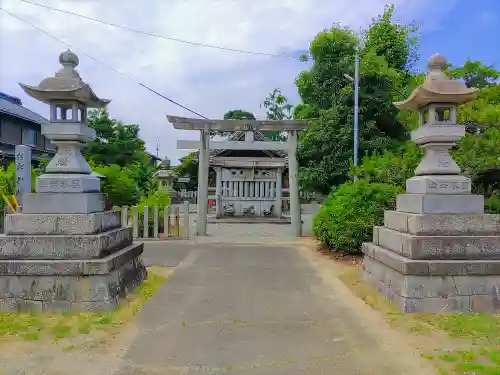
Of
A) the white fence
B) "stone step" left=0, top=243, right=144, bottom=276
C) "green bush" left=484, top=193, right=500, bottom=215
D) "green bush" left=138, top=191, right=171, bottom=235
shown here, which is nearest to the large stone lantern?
"stone step" left=0, top=243, right=144, bottom=276

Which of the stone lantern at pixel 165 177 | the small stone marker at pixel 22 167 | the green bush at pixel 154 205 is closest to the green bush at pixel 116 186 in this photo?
the green bush at pixel 154 205

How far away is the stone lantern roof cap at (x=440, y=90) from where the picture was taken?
232 inches

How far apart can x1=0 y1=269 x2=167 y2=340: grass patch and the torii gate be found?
29.8 ft

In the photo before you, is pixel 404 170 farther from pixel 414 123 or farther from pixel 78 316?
pixel 78 316

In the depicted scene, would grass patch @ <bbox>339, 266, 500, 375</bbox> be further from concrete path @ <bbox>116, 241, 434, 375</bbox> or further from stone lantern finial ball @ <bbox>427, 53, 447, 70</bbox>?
stone lantern finial ball @ <bbox>427, 53, 447, 70</bbox>

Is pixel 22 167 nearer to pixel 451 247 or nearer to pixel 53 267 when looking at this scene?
pixel 53 267

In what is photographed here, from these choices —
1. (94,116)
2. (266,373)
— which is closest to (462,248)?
(266,373)

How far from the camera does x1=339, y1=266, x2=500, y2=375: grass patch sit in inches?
150

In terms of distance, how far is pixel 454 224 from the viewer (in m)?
A: 5.80

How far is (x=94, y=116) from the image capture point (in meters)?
24.3

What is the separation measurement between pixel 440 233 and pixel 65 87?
17.6 ft

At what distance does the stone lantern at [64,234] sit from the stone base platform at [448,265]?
12.4 ft

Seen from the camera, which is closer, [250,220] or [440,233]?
[440,233]

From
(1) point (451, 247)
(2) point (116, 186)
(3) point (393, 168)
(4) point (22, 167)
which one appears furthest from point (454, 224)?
(2) point (116, 186)
